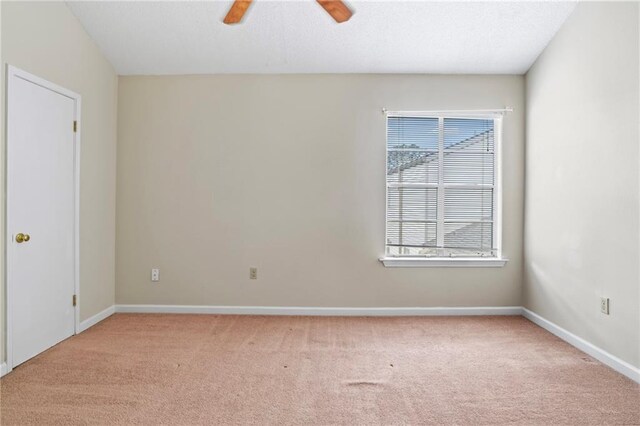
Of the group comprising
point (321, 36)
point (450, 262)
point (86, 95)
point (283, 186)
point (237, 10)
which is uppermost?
point (321, 36)

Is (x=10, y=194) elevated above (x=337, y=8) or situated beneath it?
situated beneath

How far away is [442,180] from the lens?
4305mm

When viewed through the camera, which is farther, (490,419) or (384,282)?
(384,282)

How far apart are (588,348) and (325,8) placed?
3145 millimetres

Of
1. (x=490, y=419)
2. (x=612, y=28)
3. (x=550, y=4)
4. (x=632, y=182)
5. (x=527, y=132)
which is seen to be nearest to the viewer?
(x=490, y=419)

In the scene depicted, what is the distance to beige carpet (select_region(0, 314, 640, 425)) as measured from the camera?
7.41 feet

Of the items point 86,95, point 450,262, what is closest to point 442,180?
point 450,262

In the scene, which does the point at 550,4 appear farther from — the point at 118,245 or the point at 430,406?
the point at 118,245

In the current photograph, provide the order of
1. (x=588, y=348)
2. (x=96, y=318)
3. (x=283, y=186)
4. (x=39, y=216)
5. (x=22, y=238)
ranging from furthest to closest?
(x=283, y=186), (x=96, y=318), (x=588, y=348), (x=39, y=216), (x=22, y=238)

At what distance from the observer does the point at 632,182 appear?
9.09ft

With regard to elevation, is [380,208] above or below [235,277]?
above

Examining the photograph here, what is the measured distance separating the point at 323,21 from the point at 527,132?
2313 millimetres

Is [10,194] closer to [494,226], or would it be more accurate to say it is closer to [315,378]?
[315,378]

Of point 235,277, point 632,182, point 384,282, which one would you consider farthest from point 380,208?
point 632,182
